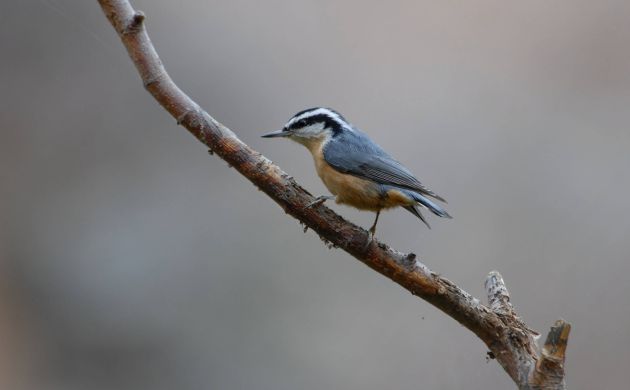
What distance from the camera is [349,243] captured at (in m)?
2.31

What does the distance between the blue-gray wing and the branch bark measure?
15.2 inches

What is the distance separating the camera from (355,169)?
270 cm

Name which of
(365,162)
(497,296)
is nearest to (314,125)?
(365,162)

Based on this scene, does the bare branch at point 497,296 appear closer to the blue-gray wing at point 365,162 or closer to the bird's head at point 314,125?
the blue-gray wing at point 365,162

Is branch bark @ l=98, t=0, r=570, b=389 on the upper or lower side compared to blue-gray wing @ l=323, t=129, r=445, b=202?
lower

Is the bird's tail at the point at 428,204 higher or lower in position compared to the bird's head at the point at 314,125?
lower

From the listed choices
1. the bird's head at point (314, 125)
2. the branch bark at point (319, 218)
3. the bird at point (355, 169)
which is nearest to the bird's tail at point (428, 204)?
the bird at point (355, 169)

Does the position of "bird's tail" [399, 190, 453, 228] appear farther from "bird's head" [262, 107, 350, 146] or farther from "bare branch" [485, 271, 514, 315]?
"bird's head" [262, 107, 350, 146]

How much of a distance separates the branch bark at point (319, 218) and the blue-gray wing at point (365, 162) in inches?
15.2

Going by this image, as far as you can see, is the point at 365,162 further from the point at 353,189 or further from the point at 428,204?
the point at 428,204

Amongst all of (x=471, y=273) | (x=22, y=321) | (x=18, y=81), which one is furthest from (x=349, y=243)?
(x=18, y=81)

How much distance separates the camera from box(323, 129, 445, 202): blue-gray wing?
264cm

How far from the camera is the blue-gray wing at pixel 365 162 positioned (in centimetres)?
264

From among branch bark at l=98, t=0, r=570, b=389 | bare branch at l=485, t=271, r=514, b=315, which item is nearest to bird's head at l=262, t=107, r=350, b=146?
branch bark at l=98, t=0, r=570, b=389
